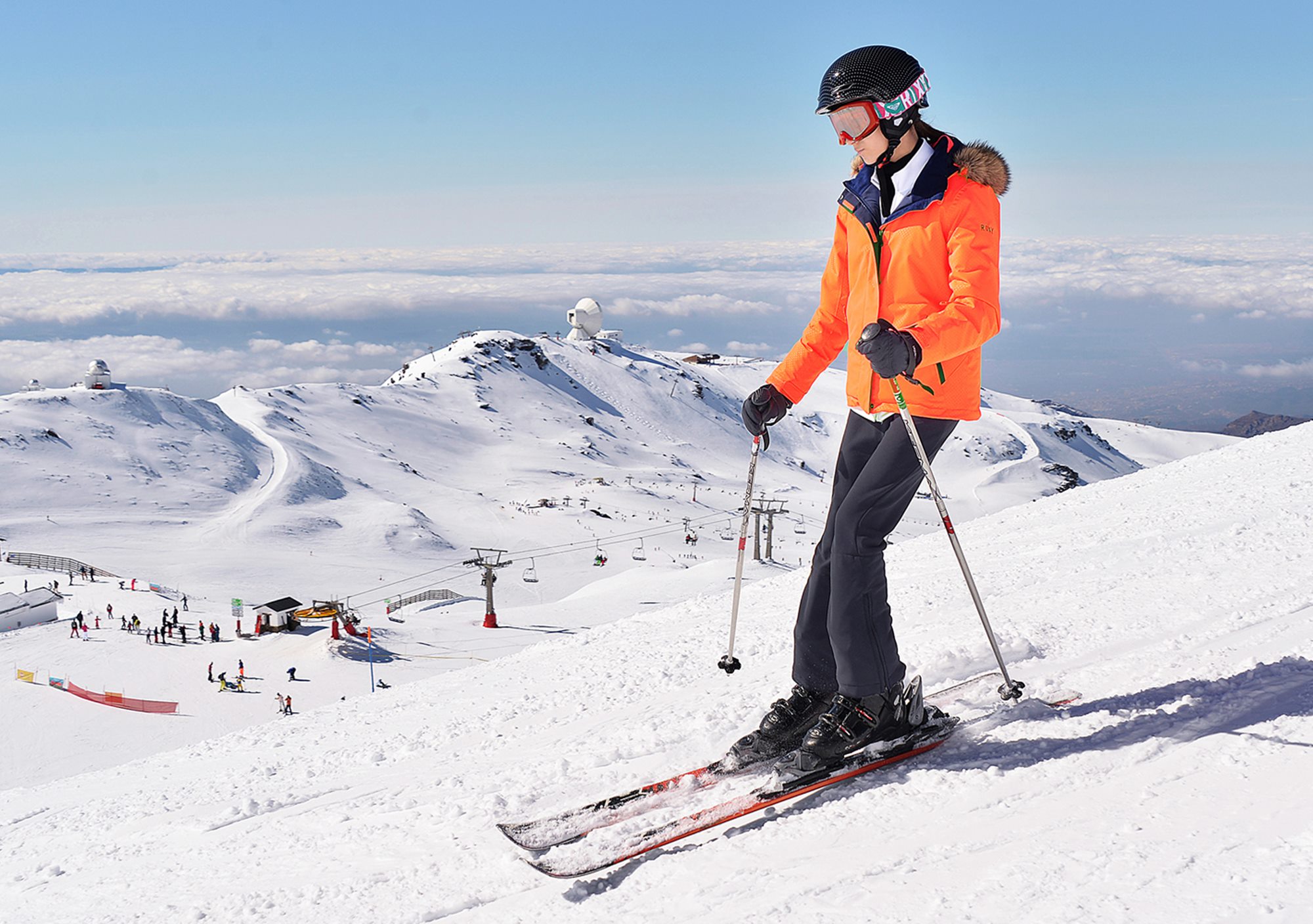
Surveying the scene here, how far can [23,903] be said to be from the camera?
162 inches

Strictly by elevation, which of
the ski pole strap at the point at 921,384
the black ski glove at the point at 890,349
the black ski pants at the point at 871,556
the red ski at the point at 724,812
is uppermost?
the black ski glove at the point at 890,349

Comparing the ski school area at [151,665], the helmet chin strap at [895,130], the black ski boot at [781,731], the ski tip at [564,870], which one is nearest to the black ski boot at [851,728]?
the black ski boot at [781,731]

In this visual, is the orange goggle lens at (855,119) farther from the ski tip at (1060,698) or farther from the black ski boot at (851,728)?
the ski tip at (1060,698)

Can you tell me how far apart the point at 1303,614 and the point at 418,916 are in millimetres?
5435

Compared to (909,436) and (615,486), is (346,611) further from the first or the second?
(615,486)

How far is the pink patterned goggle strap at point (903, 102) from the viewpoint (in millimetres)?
3953

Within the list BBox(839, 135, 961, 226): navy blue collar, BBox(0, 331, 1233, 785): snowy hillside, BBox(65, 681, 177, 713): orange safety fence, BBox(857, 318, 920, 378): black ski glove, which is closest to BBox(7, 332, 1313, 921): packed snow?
BBox(857, 318, 920, 378): black ski glove

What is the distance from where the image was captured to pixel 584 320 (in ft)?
424

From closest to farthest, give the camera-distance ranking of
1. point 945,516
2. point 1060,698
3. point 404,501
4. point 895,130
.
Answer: point 895,130 < point 945,516 < point 1060,698 < point 404,501

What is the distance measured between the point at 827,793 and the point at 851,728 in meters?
0.34

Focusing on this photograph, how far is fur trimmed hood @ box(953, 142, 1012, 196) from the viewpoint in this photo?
391cm

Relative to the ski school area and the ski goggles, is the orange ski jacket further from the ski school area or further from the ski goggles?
the ski school area

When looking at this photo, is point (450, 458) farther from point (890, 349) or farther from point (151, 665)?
point (890, 349)

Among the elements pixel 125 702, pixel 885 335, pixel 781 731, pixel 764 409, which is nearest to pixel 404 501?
pixel 125 702
